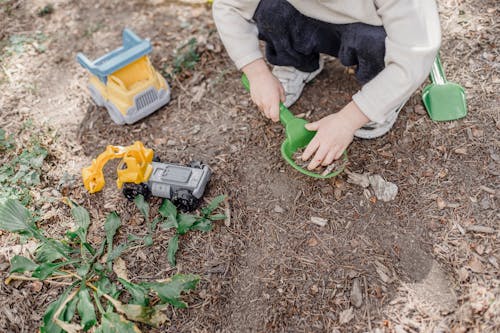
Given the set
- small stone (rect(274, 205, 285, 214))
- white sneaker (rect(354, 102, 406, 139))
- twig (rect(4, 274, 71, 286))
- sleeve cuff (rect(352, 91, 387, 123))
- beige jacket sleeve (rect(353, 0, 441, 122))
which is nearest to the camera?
beige jacket sleeve (rect(353, 0, 441, 122))

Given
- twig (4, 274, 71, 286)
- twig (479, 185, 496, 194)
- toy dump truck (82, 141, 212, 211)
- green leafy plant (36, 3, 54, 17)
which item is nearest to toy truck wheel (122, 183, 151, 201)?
toy dump truck (82, 141, 212, 211)

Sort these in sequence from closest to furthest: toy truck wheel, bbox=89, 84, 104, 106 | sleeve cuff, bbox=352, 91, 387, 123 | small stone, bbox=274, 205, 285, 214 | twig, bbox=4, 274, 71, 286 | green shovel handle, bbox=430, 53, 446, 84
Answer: sleeve cuff, bbox=352, 91, 387, 123, twig, bbox=4, 274, 71, 286, small stone, bbox=274, 205, 285, 214, green shovel handle, bbox=430, 53, 446, 84, toy truck wheel, bbox=89, 84, 104, 106

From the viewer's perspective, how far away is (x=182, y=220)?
163 centimetres

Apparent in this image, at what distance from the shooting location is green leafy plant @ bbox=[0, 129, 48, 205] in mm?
1810

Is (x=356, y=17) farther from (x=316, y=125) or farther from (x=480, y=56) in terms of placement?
(x=480, y=56)

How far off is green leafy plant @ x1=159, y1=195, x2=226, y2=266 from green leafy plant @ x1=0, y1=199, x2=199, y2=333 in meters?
0.13

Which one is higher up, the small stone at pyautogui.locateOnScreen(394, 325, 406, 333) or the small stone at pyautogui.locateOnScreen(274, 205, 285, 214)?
the small stone at pyautogui.locateOnScreen(274, 205, 285, 214)

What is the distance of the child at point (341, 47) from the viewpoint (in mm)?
1385

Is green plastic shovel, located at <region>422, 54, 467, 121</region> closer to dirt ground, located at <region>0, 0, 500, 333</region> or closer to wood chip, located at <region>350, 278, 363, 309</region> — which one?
dirt ground, located at <region>0, 0, 500, 333</region>

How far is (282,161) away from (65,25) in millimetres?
1508

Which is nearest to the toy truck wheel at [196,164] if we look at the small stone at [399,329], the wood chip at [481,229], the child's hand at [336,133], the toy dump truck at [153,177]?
the toy dump truck at [153,177]

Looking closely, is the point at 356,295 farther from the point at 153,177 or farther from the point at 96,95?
the point at 96,95

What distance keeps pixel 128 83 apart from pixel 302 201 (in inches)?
37.5

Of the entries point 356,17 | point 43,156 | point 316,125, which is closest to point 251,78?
point 316,125
